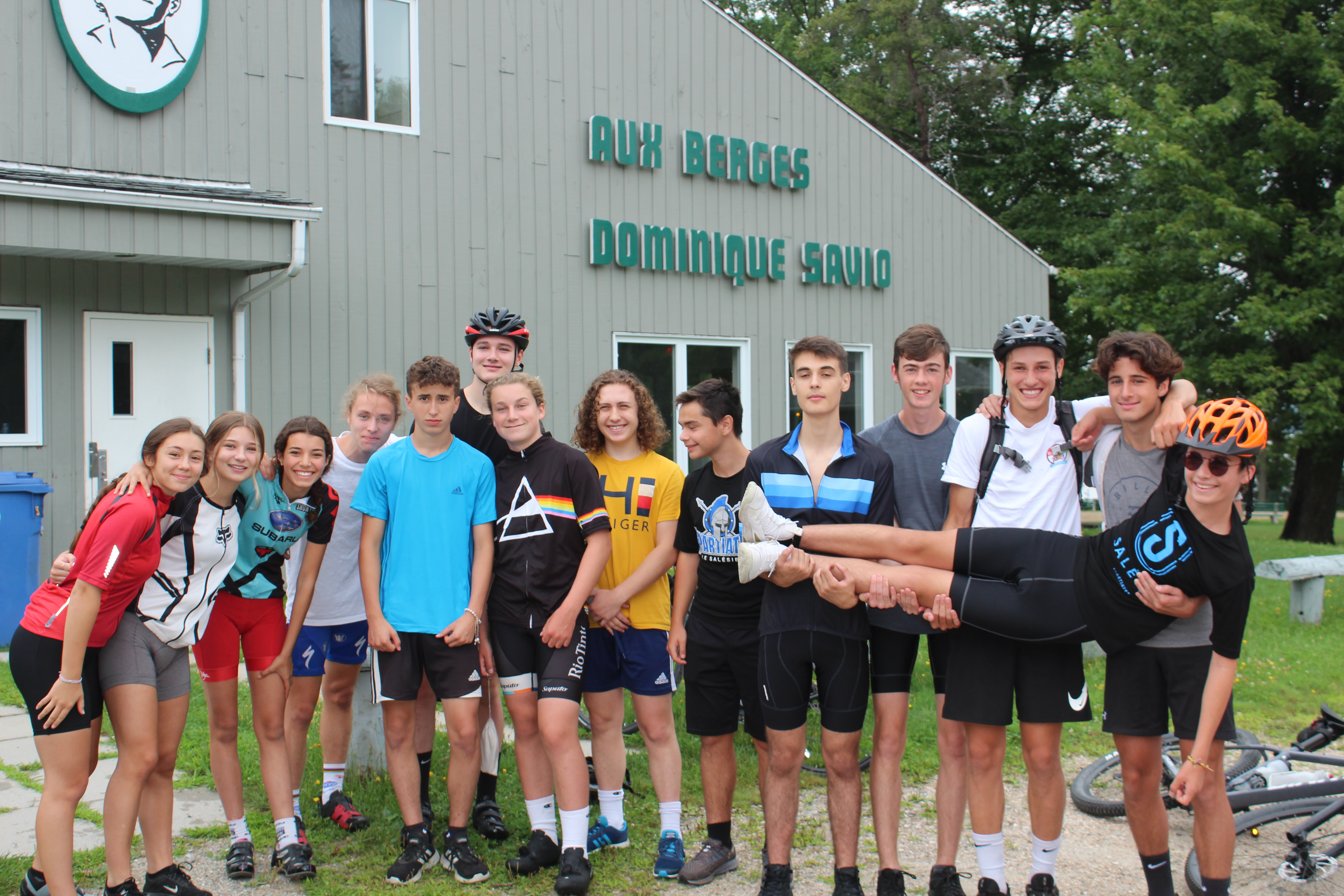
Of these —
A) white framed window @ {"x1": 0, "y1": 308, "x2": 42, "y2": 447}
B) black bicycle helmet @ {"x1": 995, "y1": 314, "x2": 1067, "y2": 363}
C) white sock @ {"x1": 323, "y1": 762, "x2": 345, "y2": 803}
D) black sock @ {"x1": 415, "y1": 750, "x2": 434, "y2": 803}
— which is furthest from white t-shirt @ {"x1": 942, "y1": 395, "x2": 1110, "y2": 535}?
white framed window @ {"x1": 0, "y1": 308, "x2": 42, "y2": 447}

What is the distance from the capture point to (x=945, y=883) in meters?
3.88

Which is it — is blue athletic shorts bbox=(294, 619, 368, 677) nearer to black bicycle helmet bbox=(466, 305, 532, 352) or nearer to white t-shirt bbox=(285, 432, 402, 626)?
white t-shirt bbox=(285, 432, 402, 626)

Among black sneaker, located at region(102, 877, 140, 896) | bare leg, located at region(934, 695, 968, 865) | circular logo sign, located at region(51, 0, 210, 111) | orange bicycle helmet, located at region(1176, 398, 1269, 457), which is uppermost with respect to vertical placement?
circular logo sign, located at region(51, 0, 210, 111)

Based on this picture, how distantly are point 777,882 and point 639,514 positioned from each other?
158cm

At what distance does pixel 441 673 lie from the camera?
4.23 metres

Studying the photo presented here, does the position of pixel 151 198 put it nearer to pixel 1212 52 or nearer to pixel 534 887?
pixel 534 887

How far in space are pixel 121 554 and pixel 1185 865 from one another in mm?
4096

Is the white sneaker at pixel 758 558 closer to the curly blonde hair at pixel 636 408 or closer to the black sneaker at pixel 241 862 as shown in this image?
the curly blonde hair at pixel 636 408

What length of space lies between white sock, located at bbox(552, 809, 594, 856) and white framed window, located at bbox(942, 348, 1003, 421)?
11529 mm

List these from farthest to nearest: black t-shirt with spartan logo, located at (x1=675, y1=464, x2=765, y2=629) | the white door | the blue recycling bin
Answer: the white door → the blue recycling bin → black t-shirt with spartan logo, located at (x1=675, y1=464, x2=765, y2=629)

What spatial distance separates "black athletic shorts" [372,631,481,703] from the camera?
423 cm

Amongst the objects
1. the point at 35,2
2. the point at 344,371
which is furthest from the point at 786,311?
the point at 35,2

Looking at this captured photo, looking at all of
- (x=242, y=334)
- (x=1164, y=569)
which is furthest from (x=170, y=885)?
(x=242, y=334)

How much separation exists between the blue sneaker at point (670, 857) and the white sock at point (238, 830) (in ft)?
5.37
